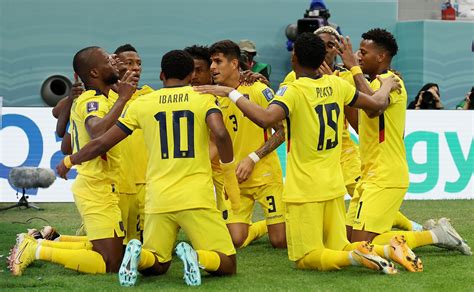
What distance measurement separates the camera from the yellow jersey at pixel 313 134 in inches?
358

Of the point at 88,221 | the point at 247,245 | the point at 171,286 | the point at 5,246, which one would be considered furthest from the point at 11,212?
the point at 171,286

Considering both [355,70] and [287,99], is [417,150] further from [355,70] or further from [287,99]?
[287,99]

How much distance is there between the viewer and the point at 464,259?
10.2 m

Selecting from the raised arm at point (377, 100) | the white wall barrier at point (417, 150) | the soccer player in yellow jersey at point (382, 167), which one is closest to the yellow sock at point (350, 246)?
the soccer player in yellow jersey at point (382, 167)

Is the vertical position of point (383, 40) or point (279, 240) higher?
point (383, 40)

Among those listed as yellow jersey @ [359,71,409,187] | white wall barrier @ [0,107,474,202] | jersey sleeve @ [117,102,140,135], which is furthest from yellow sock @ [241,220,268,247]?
white wall barrier @ [0,107,474,202]

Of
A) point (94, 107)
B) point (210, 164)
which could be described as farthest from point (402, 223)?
point (94, 107)

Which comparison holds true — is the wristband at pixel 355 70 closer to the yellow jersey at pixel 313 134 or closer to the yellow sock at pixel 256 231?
the yellow jersey at pixel 313 134

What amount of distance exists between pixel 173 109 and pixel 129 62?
2303 millimetres

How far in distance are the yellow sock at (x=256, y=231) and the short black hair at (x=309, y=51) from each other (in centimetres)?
294

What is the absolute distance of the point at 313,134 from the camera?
30.0ft

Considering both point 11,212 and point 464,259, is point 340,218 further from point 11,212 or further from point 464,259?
point 11,212

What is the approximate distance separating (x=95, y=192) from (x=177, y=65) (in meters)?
1.52

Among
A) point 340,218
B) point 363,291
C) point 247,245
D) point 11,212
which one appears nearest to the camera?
point 363,291
